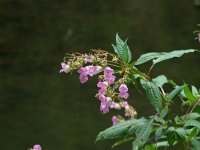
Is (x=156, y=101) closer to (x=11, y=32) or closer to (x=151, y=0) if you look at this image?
(x=11, y=32)

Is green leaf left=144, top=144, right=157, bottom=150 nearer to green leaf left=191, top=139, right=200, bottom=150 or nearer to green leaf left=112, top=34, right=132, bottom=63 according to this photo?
green leaf left=191, top=139, right=200, bottom=150

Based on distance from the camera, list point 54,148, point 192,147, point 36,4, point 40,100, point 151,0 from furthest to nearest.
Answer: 1. point 151,0
2. point 36,4
3. point 40,100
4. point 54,148
5. point 192,147

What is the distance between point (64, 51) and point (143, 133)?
10.6m

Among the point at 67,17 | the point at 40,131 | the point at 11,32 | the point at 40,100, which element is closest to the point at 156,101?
the point at 40,131

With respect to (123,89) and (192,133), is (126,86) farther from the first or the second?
(192,133)

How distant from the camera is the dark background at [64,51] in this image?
324 inches

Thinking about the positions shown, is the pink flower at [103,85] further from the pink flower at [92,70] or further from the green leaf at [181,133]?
the green leaf at [181,133]

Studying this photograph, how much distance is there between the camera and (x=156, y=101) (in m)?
1.54

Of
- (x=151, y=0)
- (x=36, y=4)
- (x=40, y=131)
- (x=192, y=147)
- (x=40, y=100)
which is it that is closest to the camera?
(x=192, y=147)

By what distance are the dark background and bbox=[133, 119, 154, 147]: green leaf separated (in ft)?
19.0

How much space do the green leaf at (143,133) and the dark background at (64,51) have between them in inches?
227

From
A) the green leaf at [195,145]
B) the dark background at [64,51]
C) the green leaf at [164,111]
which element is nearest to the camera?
the green leaf at [164,111]

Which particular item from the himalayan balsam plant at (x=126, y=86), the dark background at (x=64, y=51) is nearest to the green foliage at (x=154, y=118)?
the himalayan balsam plant at (x=126, y=86)

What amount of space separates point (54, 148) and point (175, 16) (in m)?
10.0
